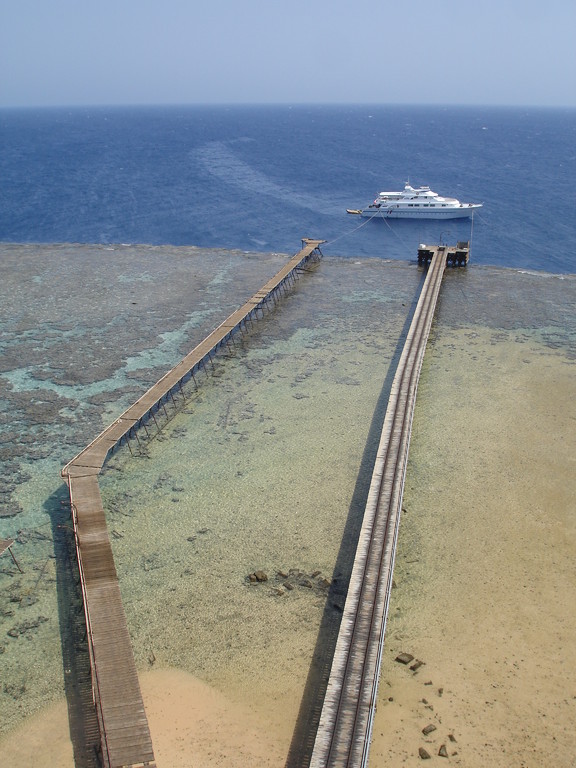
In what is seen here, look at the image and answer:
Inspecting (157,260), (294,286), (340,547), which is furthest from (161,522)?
(157,260)

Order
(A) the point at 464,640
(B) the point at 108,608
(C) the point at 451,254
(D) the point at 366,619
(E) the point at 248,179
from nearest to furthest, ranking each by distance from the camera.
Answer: (D) the point at 366,619, (B) the point at 108,608, (A) the point at 464,640, (C) the point at 451,254, (E) the point at 248,179

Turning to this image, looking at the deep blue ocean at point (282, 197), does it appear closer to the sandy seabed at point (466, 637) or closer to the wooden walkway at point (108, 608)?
the sandy seabed at point (466, 637)

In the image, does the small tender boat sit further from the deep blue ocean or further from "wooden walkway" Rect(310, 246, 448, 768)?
"wooden walkway" Rect(310, 246, 448, 768)

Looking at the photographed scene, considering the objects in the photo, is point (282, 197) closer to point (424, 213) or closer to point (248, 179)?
point (248, 179)

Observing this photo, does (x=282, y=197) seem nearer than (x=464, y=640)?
Result: No

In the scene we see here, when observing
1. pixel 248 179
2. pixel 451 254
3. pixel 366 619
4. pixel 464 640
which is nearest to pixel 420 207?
pixel 451 254

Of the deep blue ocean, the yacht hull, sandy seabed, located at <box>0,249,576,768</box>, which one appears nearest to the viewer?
sandy seabed, located at <box>0,249,576,768</box>

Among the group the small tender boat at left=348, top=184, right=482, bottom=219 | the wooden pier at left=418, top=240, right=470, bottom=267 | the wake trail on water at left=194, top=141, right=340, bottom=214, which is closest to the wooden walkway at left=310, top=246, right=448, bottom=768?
the wooden pier at left=418, top=240, right=470, bottom=267
